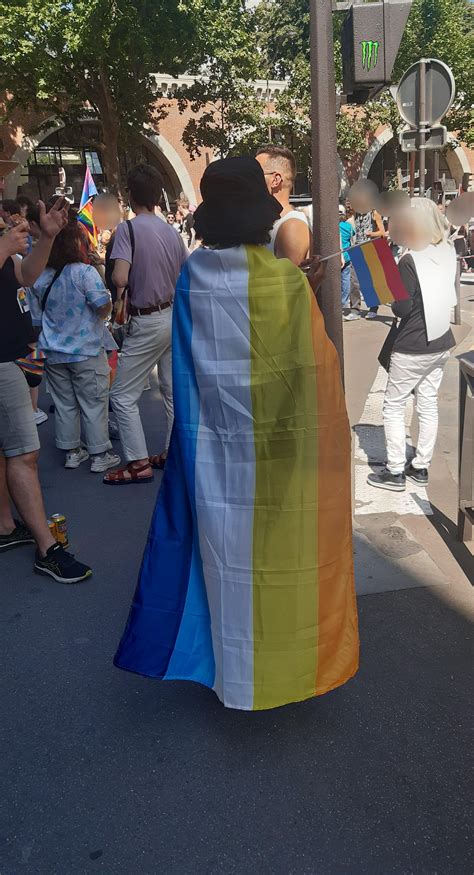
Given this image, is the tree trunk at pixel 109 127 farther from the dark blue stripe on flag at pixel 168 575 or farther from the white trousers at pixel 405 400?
the dark blue stripe on flag at pixel 168 575

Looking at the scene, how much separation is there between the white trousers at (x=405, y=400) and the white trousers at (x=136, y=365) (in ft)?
4.82

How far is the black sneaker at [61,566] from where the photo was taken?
351 centimetres

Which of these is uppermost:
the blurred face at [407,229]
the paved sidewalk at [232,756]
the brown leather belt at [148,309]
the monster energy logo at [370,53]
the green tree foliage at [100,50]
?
the green tree foliage at [100,50]

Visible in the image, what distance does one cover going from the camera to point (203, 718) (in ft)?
8.18

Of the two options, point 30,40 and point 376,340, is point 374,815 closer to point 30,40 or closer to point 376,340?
point 376,340

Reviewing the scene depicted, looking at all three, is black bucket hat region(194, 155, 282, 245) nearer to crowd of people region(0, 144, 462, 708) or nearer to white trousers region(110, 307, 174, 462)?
crowd of people region(0, 144, 462, 708)

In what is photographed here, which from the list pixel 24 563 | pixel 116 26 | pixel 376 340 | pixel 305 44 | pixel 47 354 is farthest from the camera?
pixel 305 44

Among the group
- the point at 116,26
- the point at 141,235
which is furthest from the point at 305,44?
the point at 141,235

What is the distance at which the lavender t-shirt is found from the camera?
176 inches

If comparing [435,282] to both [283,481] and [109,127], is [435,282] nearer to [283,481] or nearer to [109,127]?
[283,481]

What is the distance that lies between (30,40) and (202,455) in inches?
785

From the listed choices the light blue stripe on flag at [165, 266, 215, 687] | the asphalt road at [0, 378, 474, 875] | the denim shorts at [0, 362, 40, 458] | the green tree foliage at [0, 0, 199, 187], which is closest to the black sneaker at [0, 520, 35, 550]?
the denim shorts at [0, 362, 40, 458]

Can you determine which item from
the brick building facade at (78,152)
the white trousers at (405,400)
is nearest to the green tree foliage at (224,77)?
the brick building facade at (78,152)

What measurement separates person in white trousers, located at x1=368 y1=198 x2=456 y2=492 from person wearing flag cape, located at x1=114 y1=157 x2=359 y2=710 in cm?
186
